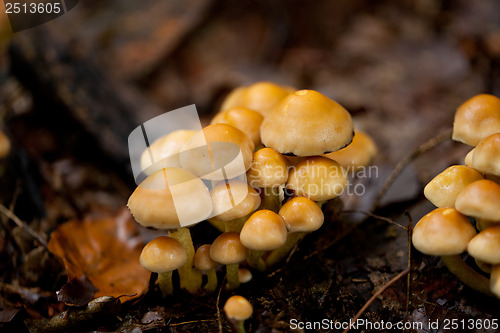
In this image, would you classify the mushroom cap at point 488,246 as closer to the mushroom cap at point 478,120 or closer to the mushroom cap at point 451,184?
the mushroom cap at point 451,184

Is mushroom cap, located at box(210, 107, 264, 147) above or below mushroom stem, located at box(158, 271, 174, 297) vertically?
above

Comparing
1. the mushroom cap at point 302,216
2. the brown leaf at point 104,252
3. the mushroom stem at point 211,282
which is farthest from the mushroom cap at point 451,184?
the brown leaf at point 104,252

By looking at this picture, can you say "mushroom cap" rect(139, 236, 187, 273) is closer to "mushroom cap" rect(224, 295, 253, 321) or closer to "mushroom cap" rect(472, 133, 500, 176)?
"mushroom cap" rect(224, 295, 253, 321)

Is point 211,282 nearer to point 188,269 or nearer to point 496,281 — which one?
point 188,269

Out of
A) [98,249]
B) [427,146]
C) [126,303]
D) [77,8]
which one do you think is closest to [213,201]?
[126,303]

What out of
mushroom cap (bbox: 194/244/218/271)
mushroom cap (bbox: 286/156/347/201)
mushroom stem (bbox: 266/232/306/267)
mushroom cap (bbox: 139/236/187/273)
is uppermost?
mushroom cap (bbox: 286/156/347/201)

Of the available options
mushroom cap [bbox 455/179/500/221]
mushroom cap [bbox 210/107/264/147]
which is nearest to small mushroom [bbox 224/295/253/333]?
mushroom cap [bbox 210/107/264/147]
